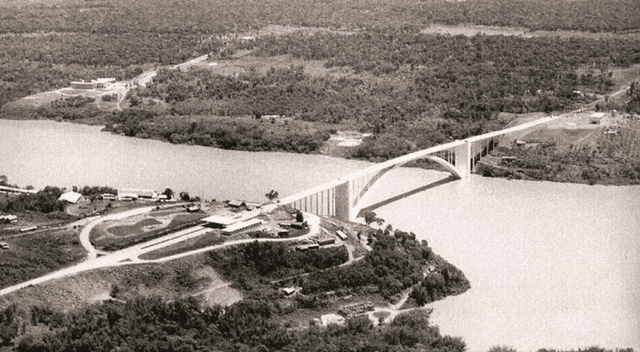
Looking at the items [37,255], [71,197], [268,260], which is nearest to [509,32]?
[71,197]

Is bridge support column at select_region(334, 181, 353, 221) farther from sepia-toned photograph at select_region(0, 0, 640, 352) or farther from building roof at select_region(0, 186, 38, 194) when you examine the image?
building roof at select_region(0, 186, 38, 194)

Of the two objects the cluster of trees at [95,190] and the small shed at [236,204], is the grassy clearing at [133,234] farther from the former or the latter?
the cluster of trees at [95,190]

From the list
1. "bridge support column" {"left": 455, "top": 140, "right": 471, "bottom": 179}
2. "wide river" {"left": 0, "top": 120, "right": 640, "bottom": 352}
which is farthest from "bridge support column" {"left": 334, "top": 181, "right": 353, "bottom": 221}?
"bridge support column" {"left": 455, "top": 140, "right": 471, "bottom": 179}

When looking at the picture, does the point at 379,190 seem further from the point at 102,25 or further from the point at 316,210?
the point at 102,25

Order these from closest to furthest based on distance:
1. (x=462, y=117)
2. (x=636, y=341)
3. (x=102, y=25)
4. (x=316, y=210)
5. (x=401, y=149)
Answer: (x=636, y=341)
(x=316, y=210)
(x=401, y=149)
(x=462, y=117)
(x=102, y=25)

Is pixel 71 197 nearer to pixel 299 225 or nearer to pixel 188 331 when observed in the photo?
pixel 299 225

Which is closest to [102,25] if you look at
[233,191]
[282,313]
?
[233,191]
